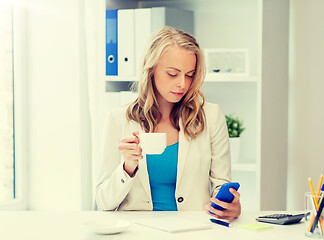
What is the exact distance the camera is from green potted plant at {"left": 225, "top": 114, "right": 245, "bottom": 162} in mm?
2812

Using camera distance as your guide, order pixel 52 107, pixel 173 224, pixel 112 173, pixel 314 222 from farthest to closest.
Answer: pixel 52 107 < pixel 112 173 < pixel 173 224 < pixel 314 222

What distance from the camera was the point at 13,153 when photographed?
3281mm

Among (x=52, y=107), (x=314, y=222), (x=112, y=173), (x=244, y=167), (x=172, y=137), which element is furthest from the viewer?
(x=52, y=107)

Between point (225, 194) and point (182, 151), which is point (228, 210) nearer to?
point (225, 194)

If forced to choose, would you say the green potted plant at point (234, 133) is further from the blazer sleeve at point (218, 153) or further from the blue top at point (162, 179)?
the blue top at point (162, 179)

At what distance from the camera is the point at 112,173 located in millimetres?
2025

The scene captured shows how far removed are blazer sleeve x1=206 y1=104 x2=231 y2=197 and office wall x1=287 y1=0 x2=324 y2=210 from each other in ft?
3.27

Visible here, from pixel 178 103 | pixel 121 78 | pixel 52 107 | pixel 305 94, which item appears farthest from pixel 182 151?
pixel 52 107

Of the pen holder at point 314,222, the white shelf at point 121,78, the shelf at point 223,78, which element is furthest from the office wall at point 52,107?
the pen holder at point 314,222

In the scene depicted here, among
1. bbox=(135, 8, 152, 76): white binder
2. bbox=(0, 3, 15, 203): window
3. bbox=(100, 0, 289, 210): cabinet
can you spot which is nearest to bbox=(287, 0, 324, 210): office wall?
bbox=(100, 0, 289, 210): cabinet

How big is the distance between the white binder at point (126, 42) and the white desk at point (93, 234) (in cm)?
132

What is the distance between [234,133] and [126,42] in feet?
2.61

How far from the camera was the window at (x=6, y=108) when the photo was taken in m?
3.19

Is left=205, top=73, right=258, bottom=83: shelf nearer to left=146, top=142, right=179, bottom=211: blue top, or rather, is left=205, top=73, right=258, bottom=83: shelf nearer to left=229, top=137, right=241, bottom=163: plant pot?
left=229, top=137, right=241, bottom=163: plant pot
